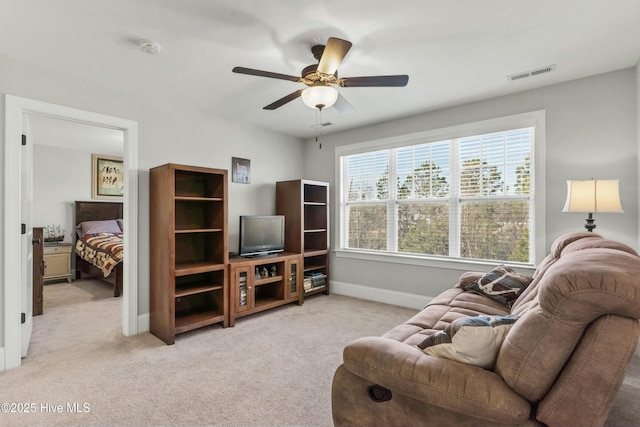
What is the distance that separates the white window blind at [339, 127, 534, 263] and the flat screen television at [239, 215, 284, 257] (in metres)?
1.02

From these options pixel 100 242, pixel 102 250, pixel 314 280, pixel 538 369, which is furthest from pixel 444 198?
pixel 100 242

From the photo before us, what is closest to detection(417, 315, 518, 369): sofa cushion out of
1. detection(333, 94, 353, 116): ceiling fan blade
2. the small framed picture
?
detection(333, 94, 353, 116): ceiling fan blade

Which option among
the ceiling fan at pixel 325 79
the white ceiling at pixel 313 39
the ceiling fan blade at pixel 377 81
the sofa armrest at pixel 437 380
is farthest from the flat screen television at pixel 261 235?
the sofa armrest at pixel 437 380

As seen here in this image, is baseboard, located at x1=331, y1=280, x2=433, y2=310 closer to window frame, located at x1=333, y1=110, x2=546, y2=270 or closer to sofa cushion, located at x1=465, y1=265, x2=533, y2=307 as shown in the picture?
window frame, located at x1=333, y1=110, x2=546, y2=270

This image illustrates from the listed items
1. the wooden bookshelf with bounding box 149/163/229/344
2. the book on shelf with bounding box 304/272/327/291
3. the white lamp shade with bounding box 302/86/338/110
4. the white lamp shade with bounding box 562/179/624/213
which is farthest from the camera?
the book on shelf with bounding box 304/272/327/291

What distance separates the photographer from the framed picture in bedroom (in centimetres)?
651

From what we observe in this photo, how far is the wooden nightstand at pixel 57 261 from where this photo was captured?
555 centimetres

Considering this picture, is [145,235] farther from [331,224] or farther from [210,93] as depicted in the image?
[331,224]

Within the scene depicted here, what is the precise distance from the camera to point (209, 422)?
6.17 feet

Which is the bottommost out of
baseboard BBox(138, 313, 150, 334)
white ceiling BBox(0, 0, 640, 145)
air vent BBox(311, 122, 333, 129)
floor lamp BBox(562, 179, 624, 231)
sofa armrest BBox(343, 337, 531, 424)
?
baseboard BBox(138, 313, 150, 334)

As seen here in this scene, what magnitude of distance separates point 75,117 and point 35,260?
1.93 metres

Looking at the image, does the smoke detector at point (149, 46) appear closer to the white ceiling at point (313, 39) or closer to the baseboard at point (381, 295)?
the white ceiling at point (313, 39)

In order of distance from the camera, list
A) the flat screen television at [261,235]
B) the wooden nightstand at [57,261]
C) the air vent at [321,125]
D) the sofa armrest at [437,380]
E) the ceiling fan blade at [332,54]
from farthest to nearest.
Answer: the wooden nightstand at [57,261]
the air vent at [321,125]
the flat screen television at [261,235]
the ceiling fan blade at [332,54]
the sofa armrest at [437,380]

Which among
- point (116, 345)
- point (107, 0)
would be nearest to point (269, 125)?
point (107, 0)
